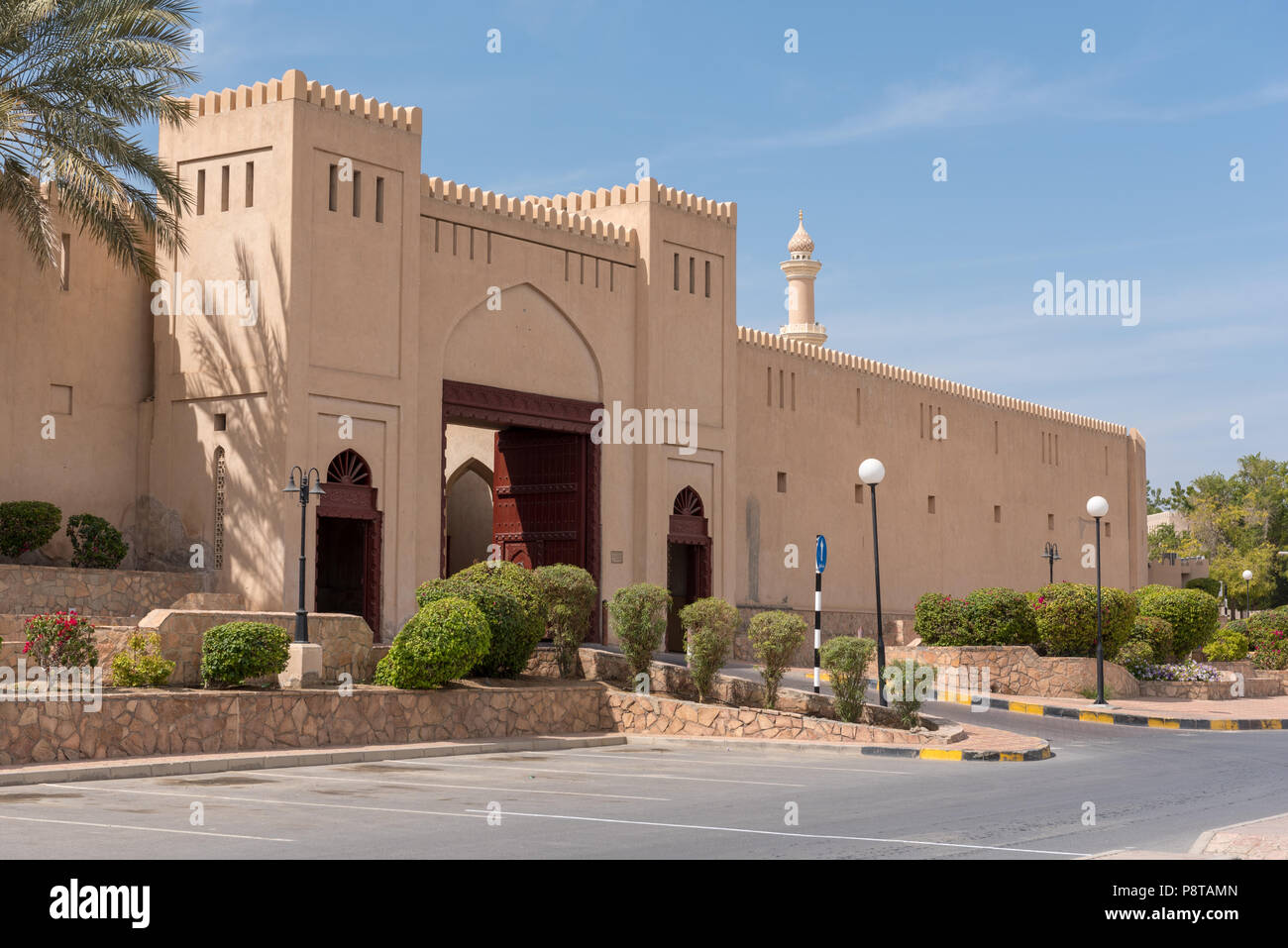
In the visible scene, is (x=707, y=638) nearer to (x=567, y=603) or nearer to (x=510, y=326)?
(x=567, y=603)

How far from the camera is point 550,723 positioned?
20000mm

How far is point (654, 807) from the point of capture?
12.0m

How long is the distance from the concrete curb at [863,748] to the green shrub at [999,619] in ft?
28.3

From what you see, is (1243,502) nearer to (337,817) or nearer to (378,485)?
(378,485)

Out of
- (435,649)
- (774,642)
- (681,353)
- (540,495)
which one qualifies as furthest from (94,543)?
(681,353)

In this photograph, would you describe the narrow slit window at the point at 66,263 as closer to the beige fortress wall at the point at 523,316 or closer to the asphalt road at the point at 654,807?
the beige fortress wall at the point at 523,316

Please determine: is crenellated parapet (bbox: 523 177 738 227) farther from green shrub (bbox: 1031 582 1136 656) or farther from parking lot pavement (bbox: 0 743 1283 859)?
parking lot pavement (bbox: 0 743 1283 859)

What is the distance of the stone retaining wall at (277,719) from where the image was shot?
1467cm

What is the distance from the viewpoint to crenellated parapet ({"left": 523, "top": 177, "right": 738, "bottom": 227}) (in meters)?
28.6

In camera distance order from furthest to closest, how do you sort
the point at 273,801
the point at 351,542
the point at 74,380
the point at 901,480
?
the point at 901,480 → the point at 351,542 → the point at 74,380 → the point at 273,801

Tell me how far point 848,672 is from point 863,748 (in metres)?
1.61

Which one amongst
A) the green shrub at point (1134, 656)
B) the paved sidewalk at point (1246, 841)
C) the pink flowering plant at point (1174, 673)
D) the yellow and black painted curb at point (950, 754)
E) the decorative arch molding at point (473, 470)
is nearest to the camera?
the paved sidewalk at point (1246, 841)

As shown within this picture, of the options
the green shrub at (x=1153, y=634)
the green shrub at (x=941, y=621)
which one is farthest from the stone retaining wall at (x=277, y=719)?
the green shrub at (x=1153, y=634)
